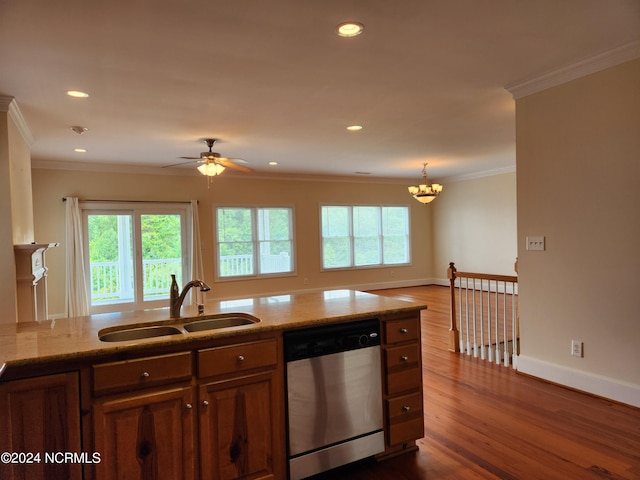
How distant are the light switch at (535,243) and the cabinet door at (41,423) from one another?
3.48m

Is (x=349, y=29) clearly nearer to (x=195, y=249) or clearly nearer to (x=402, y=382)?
(x=402, y=382)

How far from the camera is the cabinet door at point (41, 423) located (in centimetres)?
158

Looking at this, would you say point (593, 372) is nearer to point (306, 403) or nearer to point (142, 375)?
point (306, 403)

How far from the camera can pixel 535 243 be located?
3.56 metres

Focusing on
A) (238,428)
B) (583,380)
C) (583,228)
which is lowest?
(583,380)

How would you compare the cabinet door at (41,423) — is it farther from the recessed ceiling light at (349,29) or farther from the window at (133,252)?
the window at (133,252)

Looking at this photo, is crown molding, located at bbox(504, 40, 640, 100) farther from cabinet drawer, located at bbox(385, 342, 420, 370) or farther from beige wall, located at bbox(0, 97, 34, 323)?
beige wall, located at bbox(0, 97, 34, 323)

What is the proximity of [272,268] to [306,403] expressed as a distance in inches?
249

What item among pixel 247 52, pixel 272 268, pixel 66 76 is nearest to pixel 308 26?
pixel 247 52

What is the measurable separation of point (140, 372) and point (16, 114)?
3.45 metres

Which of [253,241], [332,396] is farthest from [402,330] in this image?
[253,241]

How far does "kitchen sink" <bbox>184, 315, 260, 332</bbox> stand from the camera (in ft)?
7.68

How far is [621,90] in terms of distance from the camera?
2939 millimetres

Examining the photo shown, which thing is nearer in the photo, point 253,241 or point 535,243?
point 535,243
